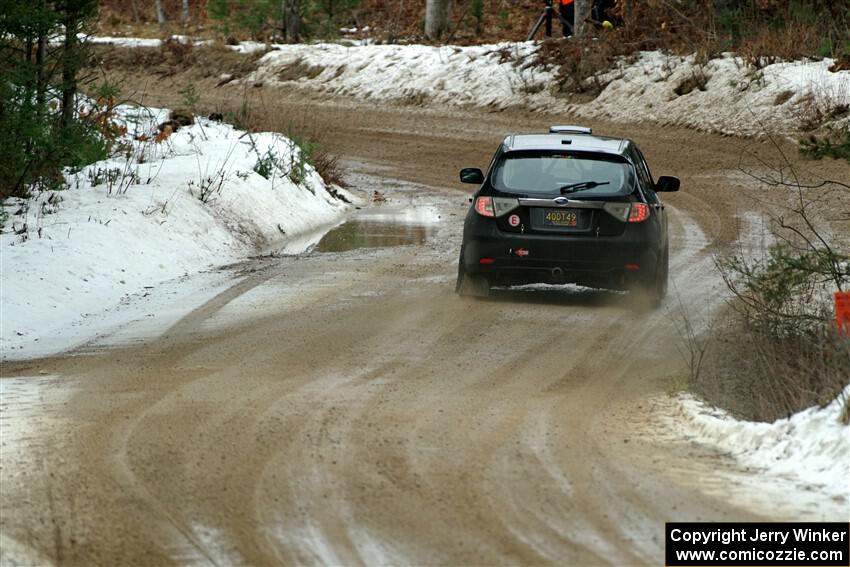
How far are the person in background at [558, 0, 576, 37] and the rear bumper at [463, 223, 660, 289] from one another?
24446mm

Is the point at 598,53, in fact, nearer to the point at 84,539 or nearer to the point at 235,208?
the point at 235,208

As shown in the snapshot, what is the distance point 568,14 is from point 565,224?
86.5ft

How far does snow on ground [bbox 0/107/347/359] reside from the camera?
12039 millimetres

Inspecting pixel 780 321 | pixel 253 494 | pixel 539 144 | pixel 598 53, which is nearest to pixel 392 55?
pixel 598 53

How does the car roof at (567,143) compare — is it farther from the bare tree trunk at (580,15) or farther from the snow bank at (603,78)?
the bare tree trunk at (580,15)

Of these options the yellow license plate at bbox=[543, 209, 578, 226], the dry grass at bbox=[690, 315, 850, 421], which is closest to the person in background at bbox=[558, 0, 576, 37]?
the yellow license plate at bbox=[543, 209, 578, 226]

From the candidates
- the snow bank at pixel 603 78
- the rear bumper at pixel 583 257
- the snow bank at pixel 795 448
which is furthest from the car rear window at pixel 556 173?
the snow bank at pixel 603 78

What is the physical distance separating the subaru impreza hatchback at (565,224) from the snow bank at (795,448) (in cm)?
431

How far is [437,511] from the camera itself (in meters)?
6.36

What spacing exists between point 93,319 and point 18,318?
25.8 inches

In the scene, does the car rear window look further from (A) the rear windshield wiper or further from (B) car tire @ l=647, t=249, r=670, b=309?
(B) car tire @ l=647, t=249, r=670, b=309

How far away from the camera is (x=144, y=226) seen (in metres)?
15.0

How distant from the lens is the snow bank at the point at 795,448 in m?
6.65

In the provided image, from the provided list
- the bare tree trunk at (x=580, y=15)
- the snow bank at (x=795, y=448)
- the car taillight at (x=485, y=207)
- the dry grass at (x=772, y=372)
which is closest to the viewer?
the snow bank at (x=795, y=448)
